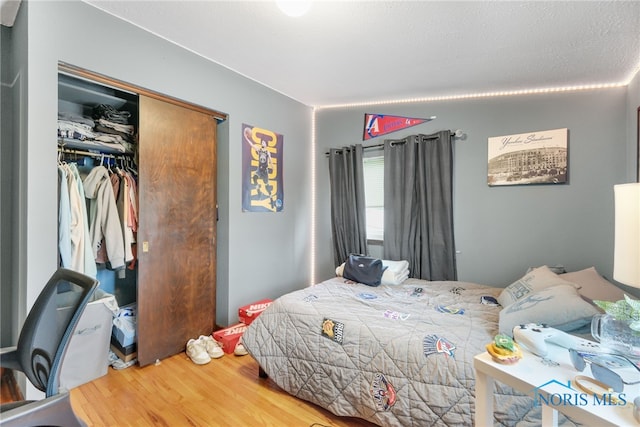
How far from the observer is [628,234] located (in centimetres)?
109

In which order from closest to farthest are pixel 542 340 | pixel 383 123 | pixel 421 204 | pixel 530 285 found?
1. pixel 542 340
2. pixel 530 285
3. pixel 421 204
4. pixel 383 123

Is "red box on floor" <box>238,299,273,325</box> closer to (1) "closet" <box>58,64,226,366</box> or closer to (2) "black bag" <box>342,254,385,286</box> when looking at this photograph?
(1) "closet" <box>58,64,226,366</box>

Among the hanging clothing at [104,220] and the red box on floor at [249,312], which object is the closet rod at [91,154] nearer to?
the hanging clothing at [104,220]

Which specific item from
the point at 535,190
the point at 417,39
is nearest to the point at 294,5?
the point at 417,39

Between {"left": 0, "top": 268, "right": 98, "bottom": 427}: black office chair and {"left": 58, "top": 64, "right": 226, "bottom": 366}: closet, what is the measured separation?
109 centimetres

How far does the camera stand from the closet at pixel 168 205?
2186 millimetres

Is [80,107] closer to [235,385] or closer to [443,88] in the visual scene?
[235,385]

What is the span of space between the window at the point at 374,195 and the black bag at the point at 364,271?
656 millimetres

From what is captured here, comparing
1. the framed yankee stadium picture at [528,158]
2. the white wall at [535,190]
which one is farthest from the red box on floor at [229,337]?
the framed yankee stadium picture at [528,158]

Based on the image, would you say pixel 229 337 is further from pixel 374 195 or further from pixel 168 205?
pixel 374 195

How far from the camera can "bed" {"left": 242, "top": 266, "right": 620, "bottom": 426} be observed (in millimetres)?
1365

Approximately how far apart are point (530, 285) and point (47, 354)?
8.54ft

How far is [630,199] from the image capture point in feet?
3.52

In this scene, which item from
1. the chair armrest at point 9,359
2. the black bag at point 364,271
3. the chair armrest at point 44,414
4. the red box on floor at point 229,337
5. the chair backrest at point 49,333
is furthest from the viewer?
the black bag at point 364,271
